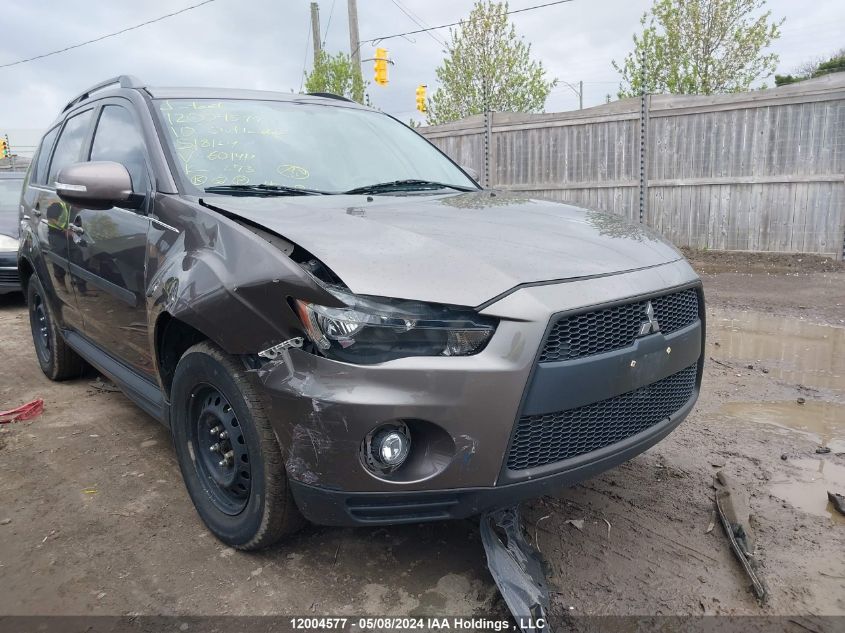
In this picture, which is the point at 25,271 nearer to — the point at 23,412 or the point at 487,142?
the point at 23,412

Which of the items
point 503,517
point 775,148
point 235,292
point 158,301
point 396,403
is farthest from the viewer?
point 775,148

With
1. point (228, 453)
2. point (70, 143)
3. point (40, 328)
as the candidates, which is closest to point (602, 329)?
Result: point (228, 453)

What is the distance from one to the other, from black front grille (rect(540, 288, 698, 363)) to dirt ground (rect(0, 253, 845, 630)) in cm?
86

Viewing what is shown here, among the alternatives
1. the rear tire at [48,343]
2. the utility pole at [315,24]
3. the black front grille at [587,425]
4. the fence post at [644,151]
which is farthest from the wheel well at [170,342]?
the utility pole at [315,24]

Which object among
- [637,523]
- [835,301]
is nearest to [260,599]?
[637,523]

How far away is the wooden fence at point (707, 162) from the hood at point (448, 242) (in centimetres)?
748

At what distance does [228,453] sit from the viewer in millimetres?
2490

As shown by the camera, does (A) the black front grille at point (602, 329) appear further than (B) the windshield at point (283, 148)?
No

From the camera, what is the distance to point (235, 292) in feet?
7.07

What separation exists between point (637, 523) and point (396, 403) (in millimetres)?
1438

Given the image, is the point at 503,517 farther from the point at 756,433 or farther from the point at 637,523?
the point at 756,433

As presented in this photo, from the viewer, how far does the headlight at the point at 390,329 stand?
194 centimetres

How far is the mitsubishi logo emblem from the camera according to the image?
228cm

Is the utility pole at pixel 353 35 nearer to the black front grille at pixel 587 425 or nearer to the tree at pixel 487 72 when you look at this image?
the tree at pixel 487 72
